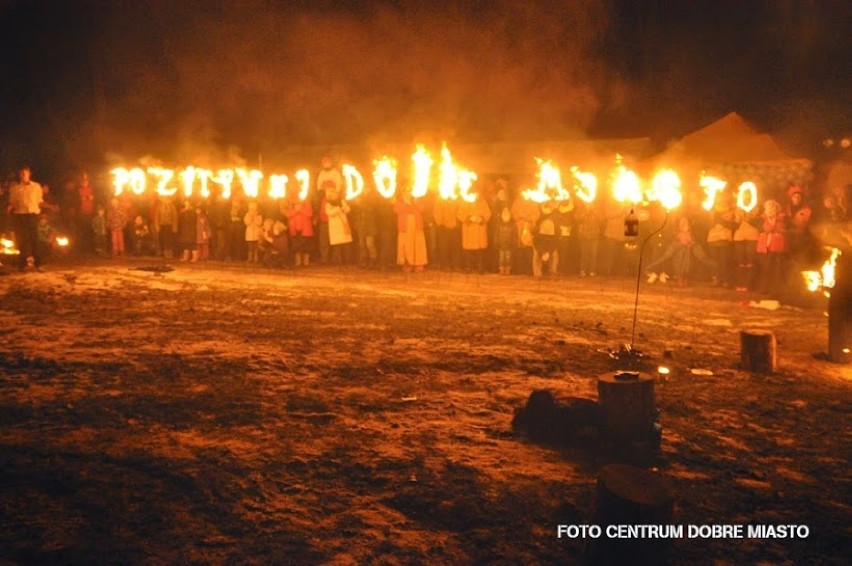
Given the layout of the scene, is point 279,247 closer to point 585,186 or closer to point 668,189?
point 585,186

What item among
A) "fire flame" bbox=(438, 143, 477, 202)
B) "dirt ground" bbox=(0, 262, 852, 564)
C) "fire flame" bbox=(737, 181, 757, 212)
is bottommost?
"dirt ground" bbox=(0, 262, 852, 564)

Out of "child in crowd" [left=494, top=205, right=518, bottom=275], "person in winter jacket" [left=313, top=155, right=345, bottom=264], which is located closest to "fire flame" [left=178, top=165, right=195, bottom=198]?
"person in winter jacket" [left=313, top=155, right=345, bottom=264]

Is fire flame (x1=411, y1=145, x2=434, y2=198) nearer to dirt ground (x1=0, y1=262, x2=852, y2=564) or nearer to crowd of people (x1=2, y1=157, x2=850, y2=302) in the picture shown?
crowd of people (x1=2, y1=157, x2=850, y2=302)

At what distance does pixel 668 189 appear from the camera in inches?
517

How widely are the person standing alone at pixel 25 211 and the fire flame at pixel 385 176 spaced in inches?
277

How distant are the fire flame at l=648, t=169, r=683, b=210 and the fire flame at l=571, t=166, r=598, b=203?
1246 millimetres

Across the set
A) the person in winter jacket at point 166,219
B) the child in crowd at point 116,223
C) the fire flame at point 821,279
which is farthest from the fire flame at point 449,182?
the child in crowd at point 116,223

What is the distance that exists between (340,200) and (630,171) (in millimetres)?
6658

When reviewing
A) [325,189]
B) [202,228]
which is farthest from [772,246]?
[202,228]

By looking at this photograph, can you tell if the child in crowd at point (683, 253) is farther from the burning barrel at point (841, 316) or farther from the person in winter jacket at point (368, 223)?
the person in winter jacket at point (368, 223)

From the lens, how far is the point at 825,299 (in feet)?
33.6

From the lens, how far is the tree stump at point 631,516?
2.95 m

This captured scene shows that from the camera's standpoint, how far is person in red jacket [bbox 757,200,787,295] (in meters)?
11.5

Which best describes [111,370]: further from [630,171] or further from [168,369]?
[630,171]
